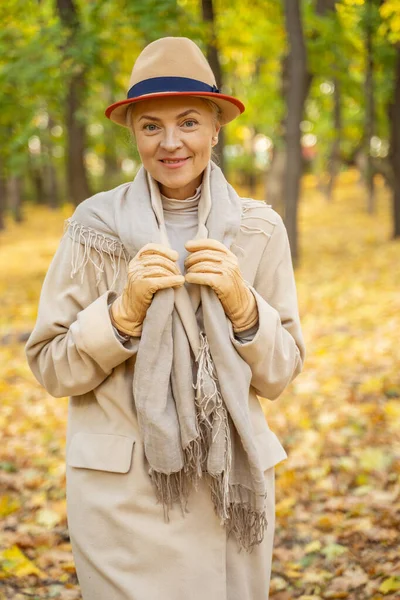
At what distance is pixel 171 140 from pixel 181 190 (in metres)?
0.20

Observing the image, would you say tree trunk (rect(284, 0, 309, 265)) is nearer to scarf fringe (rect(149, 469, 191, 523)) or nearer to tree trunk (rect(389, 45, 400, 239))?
tree trunk (rect(389, 45, 400, 239))

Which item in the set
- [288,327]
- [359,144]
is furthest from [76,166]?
[359,144]

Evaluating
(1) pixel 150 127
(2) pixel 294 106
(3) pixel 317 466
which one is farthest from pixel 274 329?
(2) pixel 294 106

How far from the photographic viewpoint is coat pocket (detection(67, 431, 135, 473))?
2.00 meters

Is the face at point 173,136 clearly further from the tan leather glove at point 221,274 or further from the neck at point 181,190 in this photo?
the tan leather glove at point 221,274

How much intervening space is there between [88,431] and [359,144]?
2260cm

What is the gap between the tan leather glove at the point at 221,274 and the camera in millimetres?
1840

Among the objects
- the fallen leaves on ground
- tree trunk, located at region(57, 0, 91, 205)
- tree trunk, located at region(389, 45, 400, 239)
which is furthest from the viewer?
tree trunk, located at region(389, 45, 400, 239)

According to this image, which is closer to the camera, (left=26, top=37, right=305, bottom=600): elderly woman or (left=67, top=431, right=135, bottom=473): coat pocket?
(left=26, top=37, right=305, bottom=600): elderly woman

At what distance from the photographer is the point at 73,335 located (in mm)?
1956

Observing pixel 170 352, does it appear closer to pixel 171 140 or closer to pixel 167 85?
pixel 171 140

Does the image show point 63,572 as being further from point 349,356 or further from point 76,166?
point 76,166

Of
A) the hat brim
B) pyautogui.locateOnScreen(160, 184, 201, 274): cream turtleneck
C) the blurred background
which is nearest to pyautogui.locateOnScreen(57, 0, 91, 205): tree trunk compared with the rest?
the blurred background

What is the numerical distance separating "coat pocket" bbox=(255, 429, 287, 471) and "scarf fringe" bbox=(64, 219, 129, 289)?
26.1 inches
